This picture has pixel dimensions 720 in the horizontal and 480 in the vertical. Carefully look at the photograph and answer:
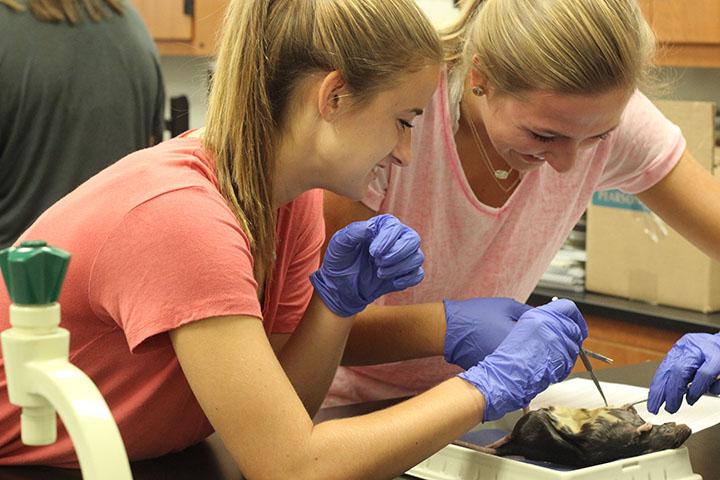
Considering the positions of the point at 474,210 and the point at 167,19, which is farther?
the point at 167,19

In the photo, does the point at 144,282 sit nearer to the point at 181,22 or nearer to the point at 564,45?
the point at 564,45

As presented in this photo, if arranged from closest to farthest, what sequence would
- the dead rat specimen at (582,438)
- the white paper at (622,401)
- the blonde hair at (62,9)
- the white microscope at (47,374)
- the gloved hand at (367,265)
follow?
the white microscope at (47,374) < the dead rat specimen at (582,438) < the gloved hand at (367,265) < the white paper at (622,401) < the blonde hair at (62,9)

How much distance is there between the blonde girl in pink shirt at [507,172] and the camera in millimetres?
1362

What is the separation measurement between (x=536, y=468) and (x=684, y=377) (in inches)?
15.5

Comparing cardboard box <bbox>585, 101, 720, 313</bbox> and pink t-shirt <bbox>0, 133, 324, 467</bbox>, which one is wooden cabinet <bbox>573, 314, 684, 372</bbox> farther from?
pink t-shirt <bbox>0, 133, 324, 467</bbox>

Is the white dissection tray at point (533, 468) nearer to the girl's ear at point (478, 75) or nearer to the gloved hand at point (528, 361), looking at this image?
the gloved hand at point (528, 361)

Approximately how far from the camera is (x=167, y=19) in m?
3.86

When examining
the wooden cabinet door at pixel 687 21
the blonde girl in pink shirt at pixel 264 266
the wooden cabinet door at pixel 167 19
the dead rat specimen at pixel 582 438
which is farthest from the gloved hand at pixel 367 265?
the wooden cabinet door at pixel 167 19

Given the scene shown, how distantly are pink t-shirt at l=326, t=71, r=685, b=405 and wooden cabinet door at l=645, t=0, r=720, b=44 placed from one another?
38.4 inches

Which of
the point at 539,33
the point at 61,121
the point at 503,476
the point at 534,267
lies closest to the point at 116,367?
the point at 503,476

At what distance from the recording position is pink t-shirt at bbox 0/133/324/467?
42.9 inches

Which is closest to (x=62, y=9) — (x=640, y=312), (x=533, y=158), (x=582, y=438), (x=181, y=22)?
(x=533, y=158)

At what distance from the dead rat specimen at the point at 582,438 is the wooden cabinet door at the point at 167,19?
2.84 metres

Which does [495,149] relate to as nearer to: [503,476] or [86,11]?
[503,476]
